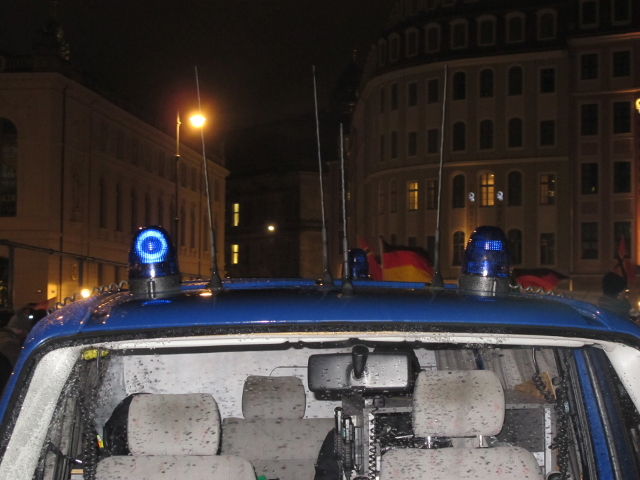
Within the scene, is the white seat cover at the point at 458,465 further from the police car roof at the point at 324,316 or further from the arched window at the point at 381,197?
the arched window at the point at 381,197

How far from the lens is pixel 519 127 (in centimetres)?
5725

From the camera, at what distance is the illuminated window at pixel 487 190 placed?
57562 mm

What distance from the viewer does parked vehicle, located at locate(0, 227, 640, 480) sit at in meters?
2.32

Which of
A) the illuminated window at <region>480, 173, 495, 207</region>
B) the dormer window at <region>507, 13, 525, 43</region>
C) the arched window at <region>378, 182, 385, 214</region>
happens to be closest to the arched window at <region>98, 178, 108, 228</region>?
the arched window at <region>378, 182, 385, 214</region>

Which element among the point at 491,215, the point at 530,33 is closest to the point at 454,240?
the point at 491,215

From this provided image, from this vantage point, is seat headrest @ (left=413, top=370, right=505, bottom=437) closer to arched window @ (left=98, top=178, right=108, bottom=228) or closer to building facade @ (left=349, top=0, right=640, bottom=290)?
building facade @ (left=349, top=0, right=640, bottom=290)

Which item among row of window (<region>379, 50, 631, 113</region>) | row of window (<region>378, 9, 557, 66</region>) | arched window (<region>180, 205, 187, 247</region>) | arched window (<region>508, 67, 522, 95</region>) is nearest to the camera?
row of window (<region>379, 50, 631, 113</region>)

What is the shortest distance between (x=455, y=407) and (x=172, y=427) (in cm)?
69

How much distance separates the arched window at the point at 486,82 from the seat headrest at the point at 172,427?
56.4 metres

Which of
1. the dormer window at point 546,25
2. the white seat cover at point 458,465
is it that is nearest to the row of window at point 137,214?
the dormer window at point 546,25

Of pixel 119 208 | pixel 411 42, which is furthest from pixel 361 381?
pixel 411 42

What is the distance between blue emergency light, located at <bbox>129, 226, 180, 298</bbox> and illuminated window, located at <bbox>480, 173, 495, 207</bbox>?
182ft

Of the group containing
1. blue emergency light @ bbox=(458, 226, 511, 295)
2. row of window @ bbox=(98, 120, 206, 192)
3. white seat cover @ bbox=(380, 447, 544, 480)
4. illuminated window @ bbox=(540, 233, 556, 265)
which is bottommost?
white seat cover @ bbox=(380, 447, 544, 480)

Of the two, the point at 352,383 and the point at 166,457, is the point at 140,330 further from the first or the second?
the point at 352,383
